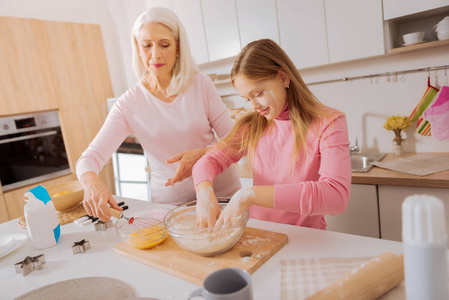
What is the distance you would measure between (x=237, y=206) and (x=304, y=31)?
5.49 feet

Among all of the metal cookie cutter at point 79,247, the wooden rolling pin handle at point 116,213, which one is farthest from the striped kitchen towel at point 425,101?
the metal cookie cutter at point 79,247

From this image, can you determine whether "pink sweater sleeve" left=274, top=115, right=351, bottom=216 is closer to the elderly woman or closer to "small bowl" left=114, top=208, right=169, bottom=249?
"small bowl" left=114, top=208, right=169, bottom=249

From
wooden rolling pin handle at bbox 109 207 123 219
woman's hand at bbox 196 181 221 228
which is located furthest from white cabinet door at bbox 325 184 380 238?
wooden rolling pin handle at bbox 109 207 123 219

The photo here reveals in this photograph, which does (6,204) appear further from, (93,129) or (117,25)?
(117,25)

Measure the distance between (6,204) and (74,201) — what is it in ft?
5.85

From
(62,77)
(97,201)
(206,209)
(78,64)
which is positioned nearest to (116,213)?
(97,201)

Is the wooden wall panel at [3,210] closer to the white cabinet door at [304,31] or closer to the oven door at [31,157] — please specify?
the oven door at [31,157]

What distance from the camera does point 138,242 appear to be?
39.1 inches

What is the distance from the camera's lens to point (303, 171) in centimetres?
119

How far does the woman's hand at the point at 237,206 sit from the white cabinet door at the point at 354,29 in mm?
1494

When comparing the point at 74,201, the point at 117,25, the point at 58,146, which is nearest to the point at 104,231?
the point at 74,201

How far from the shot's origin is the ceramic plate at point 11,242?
43.7 inches

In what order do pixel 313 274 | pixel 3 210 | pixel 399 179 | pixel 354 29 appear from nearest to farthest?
pixel 313 274 < pixel 399 179 < pixel 354 29 < pixel 3 210

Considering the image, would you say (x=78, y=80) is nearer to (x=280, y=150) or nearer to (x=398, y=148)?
(x=280, y=150)
